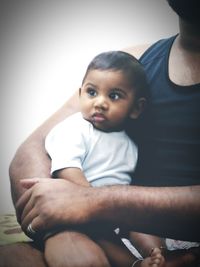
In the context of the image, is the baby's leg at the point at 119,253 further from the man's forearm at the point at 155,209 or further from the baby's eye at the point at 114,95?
the baby's eye at the point at 114,95

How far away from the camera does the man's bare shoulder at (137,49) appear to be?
1301 millimetres

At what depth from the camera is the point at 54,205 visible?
3.65 feet

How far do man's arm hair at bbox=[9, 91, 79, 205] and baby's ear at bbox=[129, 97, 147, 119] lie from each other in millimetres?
187

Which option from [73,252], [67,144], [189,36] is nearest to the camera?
[73,252]

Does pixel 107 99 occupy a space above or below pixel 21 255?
above

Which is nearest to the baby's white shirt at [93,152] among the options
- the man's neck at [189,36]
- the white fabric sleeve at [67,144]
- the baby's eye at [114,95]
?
the white fabric sleeve at [67,144]

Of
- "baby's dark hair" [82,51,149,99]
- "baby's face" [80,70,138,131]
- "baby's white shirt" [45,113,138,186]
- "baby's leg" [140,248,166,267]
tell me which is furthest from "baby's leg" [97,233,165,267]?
"baby's dark hair" [82,51,149,99]

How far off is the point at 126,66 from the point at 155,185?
372 millimetres

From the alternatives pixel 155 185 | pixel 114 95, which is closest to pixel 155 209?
pixel 155 185

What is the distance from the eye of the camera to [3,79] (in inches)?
53.8

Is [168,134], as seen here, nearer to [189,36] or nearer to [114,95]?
[114,95]

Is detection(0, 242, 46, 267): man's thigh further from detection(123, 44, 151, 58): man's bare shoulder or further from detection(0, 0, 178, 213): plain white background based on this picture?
detection(123, 44, 151, 58): man's bare shoulder

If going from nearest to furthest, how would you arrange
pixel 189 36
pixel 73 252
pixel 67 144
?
pixel 73 252
pixel 67 144
pixel 189 36

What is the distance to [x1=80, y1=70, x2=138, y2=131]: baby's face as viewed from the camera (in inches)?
47.0
